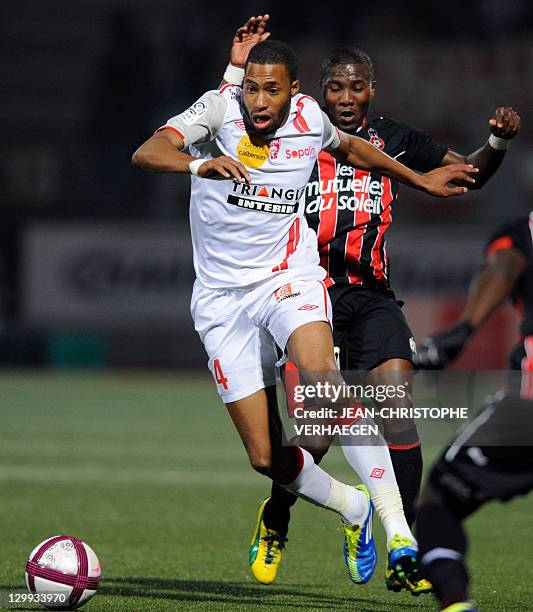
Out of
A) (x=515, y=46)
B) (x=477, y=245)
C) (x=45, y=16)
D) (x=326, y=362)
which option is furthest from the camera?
(x=45, y=16)

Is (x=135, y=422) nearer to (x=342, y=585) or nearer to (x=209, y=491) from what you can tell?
(x=209, y=491)

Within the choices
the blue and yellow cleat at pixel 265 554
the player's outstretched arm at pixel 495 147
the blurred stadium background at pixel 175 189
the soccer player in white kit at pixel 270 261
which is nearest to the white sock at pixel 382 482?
the soccer player in white kit at pixel 270 261

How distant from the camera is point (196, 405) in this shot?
1612 centimetres

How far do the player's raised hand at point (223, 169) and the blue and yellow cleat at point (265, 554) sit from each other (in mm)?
2113

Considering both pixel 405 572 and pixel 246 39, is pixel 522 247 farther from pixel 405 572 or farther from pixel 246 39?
pixel 246 39

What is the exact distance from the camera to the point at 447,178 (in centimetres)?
598

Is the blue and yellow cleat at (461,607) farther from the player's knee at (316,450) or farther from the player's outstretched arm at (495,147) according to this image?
→ the player's outstretched arm at (495,147)

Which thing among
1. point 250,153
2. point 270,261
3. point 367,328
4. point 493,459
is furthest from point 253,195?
point 493,459

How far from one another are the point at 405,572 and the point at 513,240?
186 cm

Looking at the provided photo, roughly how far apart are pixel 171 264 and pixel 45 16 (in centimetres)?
738

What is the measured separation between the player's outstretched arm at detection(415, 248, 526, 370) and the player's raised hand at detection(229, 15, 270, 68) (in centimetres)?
239

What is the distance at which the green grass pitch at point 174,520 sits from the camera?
235 inches

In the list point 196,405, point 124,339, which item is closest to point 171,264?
point 124,339

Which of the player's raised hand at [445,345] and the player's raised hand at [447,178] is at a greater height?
the player's raised hand at [447,178]
